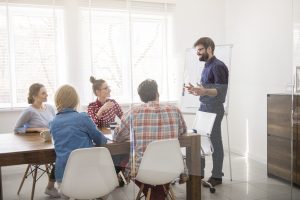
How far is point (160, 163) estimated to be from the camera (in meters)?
1.90

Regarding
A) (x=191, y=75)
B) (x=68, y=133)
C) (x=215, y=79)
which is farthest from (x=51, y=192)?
(x=215, y=79)

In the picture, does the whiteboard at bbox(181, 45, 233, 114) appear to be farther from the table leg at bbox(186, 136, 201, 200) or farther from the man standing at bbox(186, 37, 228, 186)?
the table leg at bbox(186, 136, 201, 200)

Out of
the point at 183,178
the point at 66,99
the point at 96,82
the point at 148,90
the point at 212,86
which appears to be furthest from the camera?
the point at 96,82

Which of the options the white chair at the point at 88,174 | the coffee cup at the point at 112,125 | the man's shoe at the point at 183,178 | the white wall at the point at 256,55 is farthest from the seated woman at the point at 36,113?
the white wall at the point at 256,55

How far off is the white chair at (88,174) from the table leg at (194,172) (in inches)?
29.1

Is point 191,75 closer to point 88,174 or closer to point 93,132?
point 93,132

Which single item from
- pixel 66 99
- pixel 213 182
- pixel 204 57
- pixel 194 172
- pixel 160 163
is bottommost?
pixel 213 182

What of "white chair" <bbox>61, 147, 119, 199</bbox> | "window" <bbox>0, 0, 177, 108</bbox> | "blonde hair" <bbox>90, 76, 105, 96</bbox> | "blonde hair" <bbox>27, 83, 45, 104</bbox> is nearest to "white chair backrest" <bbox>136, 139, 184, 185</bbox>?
"white chair" <bbox>61, 147, 119, 199</bbox>

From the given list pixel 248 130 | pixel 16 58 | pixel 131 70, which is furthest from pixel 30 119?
pixel 248 130

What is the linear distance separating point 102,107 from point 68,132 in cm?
85

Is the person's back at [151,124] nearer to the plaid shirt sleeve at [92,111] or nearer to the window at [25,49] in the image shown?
the plaid shirt sleeve at [92,111]

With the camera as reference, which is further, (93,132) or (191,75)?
(191,75)

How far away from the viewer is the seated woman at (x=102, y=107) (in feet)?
8.05

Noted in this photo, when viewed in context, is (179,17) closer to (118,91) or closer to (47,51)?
(118,91)
